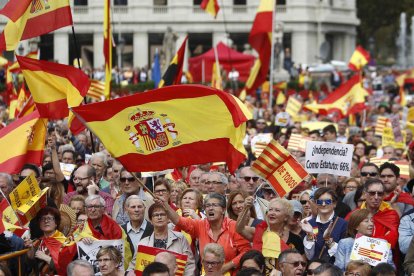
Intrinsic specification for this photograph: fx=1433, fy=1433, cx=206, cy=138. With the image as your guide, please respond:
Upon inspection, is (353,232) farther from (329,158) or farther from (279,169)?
(329,158)

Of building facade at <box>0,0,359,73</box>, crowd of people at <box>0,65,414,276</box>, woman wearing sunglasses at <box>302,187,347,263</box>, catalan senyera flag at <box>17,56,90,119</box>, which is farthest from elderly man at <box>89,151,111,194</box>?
building facade at <box>0,0,359,73</box>

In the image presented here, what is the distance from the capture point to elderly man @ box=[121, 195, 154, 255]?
12.0 m

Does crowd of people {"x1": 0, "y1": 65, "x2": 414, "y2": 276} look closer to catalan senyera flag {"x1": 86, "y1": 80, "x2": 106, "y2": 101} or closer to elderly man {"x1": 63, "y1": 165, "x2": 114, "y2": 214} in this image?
elderly man {"x1": 63, "y1": 165, "x2": 114, "y2": 214}

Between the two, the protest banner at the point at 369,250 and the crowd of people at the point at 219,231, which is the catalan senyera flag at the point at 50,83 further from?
the protest banner at the point at 369,250

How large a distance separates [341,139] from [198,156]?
10.5 m

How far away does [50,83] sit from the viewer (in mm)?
15156

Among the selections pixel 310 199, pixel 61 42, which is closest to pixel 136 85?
pixel 61 42

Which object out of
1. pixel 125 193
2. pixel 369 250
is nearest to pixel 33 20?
pixel 125 193

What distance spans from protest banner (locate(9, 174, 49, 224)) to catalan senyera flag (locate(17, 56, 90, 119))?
2.81m

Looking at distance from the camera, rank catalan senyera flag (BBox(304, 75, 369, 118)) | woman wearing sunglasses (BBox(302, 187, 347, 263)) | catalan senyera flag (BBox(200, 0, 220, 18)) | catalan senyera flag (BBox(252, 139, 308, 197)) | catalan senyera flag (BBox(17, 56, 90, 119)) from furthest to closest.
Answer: catalan senyera flag (BBox(200, 0, 220, 18)) < catalan senyera flag (BBox(304, 75, 369, 118)) < catalan senyera flag (BBox(17, 56, 90, 119)) < catalan senyera flag (BBox(252, 139, 308, 197)) < woman wearing sunglasses (BBox(302, 187, 347, 263))

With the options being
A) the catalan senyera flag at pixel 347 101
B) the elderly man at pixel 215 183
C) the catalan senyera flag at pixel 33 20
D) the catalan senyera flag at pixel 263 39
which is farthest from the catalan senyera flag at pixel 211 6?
the elderly man at pixel 215 183

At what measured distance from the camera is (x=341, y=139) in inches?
879

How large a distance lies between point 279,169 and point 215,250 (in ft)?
7.25

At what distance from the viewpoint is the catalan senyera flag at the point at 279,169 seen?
41.9 feet
